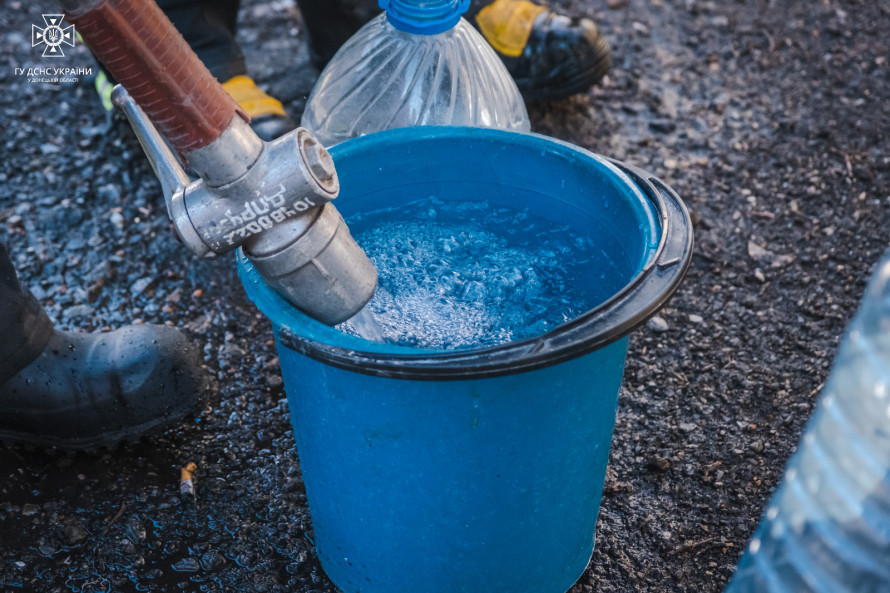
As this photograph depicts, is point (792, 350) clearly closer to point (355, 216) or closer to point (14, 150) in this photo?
point (355, 216)

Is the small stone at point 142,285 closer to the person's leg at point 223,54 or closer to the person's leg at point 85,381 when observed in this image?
the person's leg at point 85,381

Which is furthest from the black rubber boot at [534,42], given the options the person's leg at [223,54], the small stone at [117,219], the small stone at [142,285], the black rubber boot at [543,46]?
the small stone at [142,285]

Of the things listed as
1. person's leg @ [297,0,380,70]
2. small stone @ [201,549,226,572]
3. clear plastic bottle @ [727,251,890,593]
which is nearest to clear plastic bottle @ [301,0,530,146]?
person's leg @ [297,0,380,70]

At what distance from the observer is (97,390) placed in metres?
1.54

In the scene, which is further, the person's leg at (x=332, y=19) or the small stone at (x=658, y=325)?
Result: the person's leg at (x=332, y=19)

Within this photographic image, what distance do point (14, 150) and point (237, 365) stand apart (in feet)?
3.64

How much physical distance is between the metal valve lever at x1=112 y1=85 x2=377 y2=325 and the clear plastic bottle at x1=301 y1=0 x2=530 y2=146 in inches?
26.2

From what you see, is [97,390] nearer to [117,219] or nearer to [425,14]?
[117,219]

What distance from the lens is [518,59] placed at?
2291 millimetres

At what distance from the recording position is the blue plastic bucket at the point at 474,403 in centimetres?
92

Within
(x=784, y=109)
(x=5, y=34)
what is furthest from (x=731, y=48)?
(x=5, y=34)

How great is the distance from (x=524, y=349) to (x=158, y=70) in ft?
1.57

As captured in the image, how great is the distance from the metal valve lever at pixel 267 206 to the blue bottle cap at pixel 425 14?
0.51 m

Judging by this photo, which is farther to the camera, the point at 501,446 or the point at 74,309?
the point at 74,309
